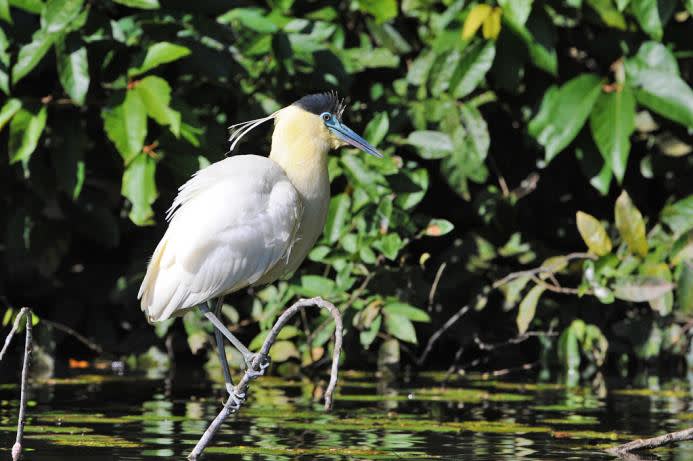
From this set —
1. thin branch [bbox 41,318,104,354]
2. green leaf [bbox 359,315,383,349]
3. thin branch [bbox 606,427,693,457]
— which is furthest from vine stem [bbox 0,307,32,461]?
thin branch [bbox 41,318,104,354]

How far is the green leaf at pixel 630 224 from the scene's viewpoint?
6516 mm

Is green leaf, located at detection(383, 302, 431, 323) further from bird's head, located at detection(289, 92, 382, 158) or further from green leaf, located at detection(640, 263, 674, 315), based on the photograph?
bird's head, located at detection(289, 92, 382, 158)

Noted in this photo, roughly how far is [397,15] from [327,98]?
87.2 inches

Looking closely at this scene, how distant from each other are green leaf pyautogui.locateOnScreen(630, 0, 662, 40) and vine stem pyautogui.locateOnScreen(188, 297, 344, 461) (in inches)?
135

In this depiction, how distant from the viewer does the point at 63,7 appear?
614cm

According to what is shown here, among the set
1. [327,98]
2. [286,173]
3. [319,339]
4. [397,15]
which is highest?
[397,15]

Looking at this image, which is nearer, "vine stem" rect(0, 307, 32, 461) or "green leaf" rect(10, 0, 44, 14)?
"vine stem" rect(0, 307, 32, 461)

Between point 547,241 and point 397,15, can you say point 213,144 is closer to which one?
point 397,15

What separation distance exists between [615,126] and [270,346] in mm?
3381

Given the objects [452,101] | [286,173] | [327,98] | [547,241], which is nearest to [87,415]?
[286,173]

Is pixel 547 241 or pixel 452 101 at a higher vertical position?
pixel 452 101

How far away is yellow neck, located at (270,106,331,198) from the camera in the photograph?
5109 mm

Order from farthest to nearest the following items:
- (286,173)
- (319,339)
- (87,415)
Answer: (319,339) → (87,415) → (286,173)

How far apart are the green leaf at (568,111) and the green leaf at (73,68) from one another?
2572mm
